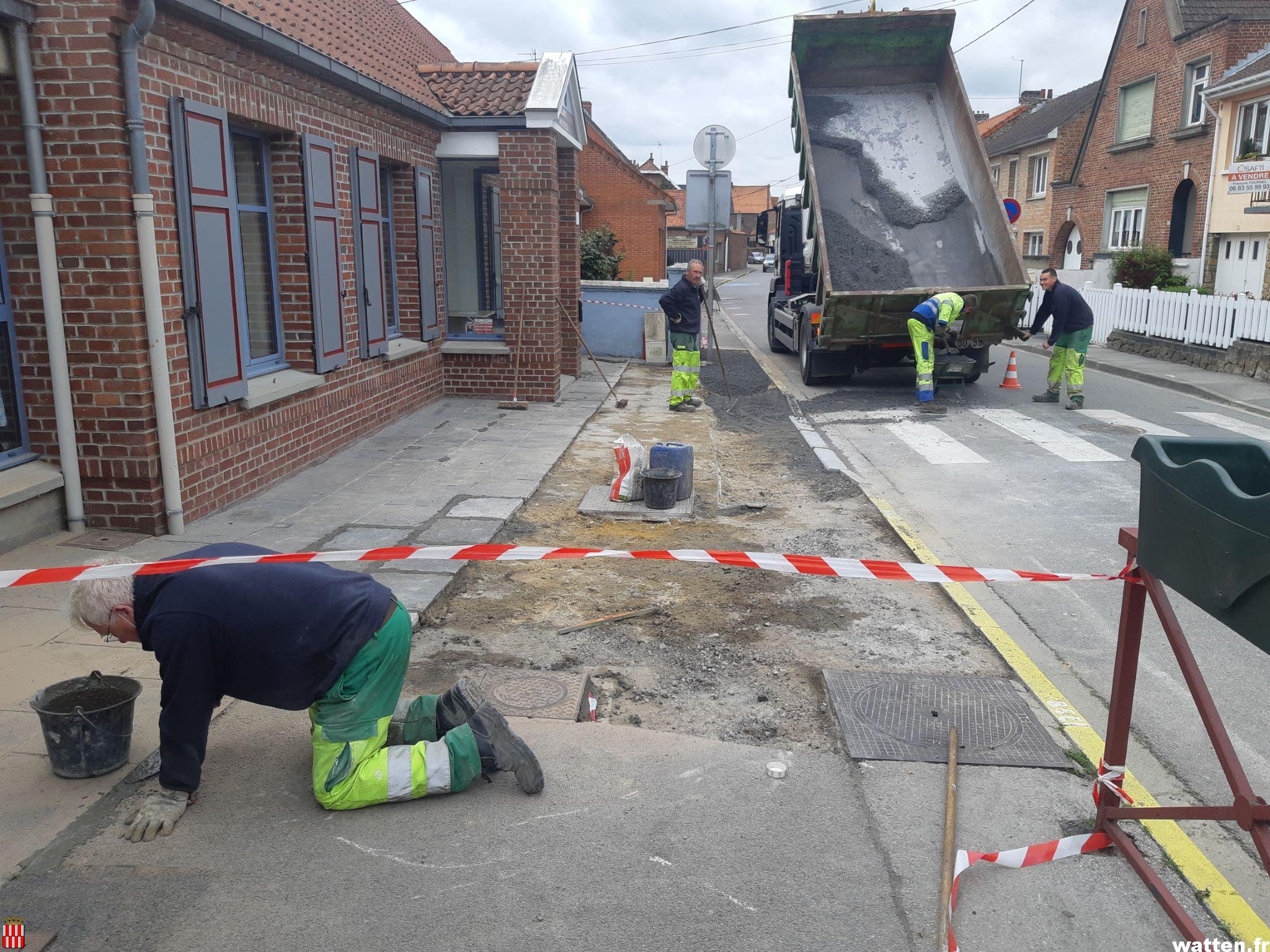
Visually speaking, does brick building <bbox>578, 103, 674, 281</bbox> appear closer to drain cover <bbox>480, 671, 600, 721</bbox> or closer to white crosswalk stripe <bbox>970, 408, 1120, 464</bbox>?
white crosswalk stripe <bbox>970, 408, 1120, 464</bbox>

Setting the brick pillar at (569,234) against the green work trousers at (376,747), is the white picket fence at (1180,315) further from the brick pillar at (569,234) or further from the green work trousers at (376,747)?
the green work trousers at (376,747)

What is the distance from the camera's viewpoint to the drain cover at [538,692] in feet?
14.7

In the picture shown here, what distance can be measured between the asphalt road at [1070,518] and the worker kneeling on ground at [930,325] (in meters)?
0.43

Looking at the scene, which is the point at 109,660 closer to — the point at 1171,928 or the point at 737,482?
the point at 1171,928

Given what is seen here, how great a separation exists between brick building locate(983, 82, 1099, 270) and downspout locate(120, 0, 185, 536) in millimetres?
28362

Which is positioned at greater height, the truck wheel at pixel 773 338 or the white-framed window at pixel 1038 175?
the white-framed window at pixel 1038 175

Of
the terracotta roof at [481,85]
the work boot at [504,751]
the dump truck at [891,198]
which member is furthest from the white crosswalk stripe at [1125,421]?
the work boot at [504,751]

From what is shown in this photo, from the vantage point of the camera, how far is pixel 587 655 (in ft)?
17.2

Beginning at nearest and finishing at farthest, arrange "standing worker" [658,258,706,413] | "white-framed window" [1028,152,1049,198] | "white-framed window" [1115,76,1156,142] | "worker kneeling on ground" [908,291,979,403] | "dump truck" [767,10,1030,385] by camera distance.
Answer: "worker kneeling on ground" [908,291,979,403]
"standing worker" [658,258,706,413]
"dump truck" [767,10,1030,385]
"white-framed window" [1115,76,1156,142]
"white-framed window" [1028,152,1049,198]

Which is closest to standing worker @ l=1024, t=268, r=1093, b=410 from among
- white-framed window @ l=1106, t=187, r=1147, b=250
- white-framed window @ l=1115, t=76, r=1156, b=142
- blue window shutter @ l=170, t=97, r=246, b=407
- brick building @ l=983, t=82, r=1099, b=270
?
blue window shutter @ l=170, t=97, r=246, b=407

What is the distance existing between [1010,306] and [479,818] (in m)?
11.1

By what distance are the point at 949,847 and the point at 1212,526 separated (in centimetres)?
140

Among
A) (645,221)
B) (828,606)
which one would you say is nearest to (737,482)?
(828,606)

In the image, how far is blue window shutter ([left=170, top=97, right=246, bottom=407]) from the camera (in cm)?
687
